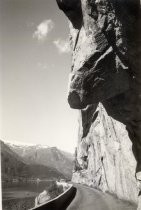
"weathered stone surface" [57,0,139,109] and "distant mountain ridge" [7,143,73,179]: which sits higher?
"weathered stone surface" [57,0,139,109]

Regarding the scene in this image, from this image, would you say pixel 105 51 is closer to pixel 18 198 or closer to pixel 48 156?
pixel 18 198

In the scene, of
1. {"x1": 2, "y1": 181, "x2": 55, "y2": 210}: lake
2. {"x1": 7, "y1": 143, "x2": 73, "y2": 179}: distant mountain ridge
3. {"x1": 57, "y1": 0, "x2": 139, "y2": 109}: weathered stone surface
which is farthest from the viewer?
{"x1": 7, "y1": 143, "x2": 73, "y2": 179}: distant mountain ridge

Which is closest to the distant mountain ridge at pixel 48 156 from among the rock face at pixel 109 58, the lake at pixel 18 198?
the lake at pixel 18 198

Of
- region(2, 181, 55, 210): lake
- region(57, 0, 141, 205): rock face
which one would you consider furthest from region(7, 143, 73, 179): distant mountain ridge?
region(57, 0, 141, 205): rock face

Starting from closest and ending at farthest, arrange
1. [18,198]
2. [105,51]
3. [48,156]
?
[105,51] < [18,198] < [48,156]

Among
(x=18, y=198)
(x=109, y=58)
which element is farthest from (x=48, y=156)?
(x=109, y=58)

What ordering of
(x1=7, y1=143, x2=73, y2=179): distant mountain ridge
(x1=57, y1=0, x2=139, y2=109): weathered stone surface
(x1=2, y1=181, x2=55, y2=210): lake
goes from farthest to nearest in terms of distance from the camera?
(x1=7, y1=143, x2=73, y2=179): distant mountain ridge → (x1=2, y1=181, x2=55, y2=210): lake → (x1=57, y1=0, x2=139, y2=109): weathered stone surface

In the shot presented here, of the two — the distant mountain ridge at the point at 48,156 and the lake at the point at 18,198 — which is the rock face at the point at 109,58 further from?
the distant mountain ridge at the point at 48,156

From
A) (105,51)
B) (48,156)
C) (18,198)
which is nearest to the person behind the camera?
(105,51)

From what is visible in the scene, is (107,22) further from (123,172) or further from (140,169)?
(123,172)

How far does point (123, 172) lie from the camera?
13484 mm

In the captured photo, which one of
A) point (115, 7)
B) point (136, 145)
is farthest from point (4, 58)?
point (136, 145)

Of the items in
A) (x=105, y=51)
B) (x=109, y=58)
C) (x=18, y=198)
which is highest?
(x=105, y=51)

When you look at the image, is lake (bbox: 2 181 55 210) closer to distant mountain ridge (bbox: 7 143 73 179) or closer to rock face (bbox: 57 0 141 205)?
rock face (bbox: 57 0 141 205)
